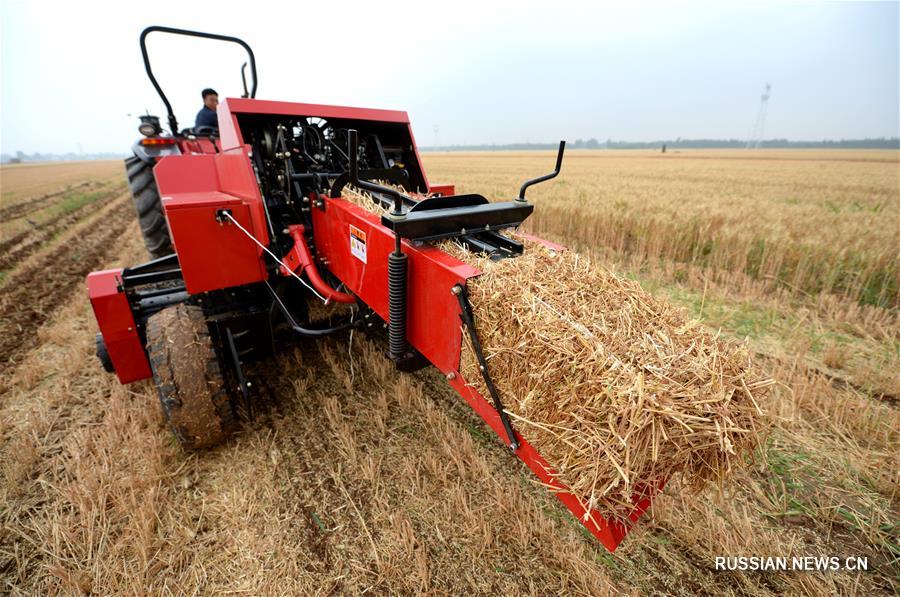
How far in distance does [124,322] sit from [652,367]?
310 centimetres

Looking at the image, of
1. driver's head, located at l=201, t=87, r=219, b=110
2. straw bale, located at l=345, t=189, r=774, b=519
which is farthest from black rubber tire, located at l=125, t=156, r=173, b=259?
straw bale, located at l=345, t=189, r=774, b=519

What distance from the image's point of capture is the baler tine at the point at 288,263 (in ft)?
5.41

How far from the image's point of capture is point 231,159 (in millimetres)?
2773

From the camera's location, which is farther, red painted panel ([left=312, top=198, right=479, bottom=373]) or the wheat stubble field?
the wheat stubble field

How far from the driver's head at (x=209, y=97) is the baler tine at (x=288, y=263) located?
1.89 meters

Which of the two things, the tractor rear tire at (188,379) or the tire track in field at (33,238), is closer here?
the tractor rear tire at (188,379)

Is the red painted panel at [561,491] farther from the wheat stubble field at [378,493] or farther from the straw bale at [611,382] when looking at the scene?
the wheat stubble field at [378,493]

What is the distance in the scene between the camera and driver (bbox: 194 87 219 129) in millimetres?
5199

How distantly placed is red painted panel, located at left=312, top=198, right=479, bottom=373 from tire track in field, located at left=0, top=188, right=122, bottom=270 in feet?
25.3

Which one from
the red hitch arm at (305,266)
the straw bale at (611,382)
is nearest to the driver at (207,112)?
the red hitch arm at (305,266)

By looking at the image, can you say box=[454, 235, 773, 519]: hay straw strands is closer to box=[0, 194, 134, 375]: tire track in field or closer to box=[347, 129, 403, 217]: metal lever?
box=[347, 129, 403, 217]: metal lever

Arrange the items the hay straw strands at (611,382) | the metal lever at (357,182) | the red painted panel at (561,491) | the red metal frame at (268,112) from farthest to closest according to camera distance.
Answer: the red metal frame at (268,112) < the metal lever at (357,182) < the red painted panel at (561,491) < the hay straw strands at (611,382)

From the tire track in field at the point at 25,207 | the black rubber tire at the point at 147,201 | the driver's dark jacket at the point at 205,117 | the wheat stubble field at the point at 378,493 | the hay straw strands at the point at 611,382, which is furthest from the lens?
the tire track in field at the point at 25,207

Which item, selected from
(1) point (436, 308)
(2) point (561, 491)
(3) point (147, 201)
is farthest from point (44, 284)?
(2) point (561, 491)
